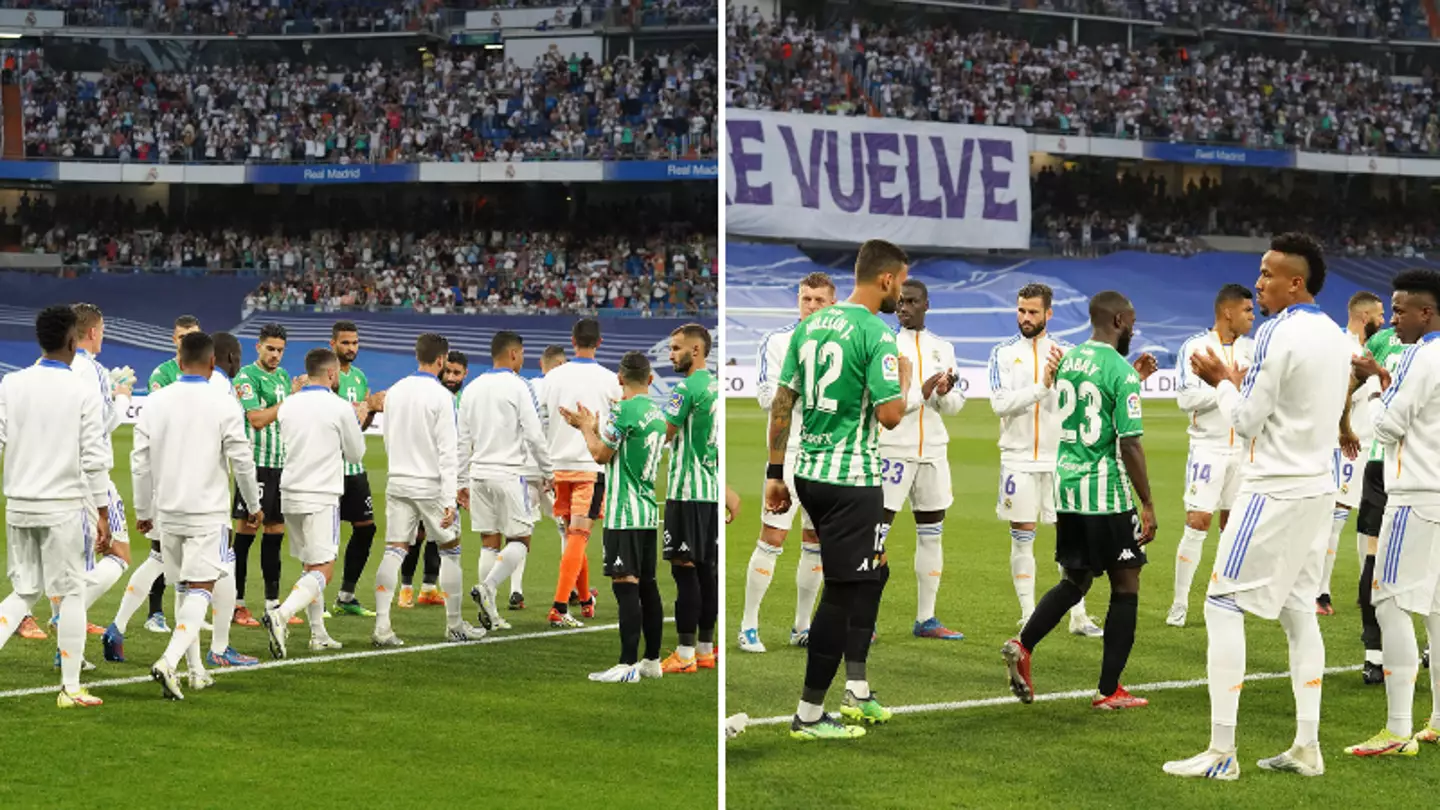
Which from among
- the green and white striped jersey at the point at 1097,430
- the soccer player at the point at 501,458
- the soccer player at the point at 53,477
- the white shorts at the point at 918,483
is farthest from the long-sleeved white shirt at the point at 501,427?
the green and white striped jersey at the point at 1097,430

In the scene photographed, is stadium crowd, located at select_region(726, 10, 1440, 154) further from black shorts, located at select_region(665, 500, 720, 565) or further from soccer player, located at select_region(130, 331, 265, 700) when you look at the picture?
soccer player, located at select_region(130, 331, 265, 700)

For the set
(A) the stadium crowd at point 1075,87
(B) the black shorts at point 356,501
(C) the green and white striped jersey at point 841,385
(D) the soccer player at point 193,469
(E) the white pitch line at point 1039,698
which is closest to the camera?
(C) the green and white striped jersey at point 841,385

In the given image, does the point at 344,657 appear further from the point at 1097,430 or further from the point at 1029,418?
the point at 1097,430

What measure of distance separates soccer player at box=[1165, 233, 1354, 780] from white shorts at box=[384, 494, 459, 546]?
15.5ft

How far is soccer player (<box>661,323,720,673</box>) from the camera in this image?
7.81 m

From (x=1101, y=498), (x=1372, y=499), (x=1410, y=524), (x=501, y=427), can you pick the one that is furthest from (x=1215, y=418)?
(x=501, y=427)

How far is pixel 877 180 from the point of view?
128 feet

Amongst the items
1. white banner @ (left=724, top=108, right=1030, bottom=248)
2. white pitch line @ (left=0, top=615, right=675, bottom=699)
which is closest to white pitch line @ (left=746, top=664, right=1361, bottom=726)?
white pitch line @ (left=0, top=615, right=675, bottom=699)

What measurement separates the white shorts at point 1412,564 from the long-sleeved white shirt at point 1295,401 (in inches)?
29.7

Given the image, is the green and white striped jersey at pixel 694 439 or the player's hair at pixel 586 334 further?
the player's hair at pixel 586 334

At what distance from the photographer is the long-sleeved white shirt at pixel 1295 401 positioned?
5.75 metres

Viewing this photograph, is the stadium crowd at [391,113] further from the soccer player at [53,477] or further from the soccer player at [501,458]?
the soccer player at [53,477]

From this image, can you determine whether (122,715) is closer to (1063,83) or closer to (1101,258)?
(1101,258)

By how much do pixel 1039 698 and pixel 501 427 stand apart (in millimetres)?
4096
